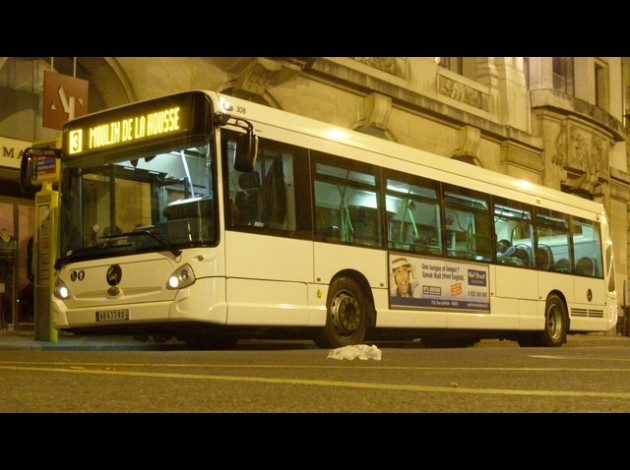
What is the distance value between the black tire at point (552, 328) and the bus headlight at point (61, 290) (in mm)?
8396

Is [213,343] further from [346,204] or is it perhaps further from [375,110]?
[375,110]

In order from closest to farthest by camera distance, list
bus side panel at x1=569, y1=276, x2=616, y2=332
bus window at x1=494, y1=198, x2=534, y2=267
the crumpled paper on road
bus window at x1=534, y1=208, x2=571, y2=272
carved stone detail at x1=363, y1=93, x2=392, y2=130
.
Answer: the crumpled paper on road
bus window at x1=494, y1=198, x2=534, y2=267
bus window at x1=534, y1=208, x2=571, y2=272
bus side panel at x1=569, y1=276, x2=616, y2=332
carved stone detail at x1=363, y1=93, x2=392, y2=130

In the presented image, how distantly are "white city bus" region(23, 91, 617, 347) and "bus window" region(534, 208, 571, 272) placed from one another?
268 cm

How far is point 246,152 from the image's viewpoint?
9094 mm

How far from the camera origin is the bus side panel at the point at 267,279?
9.24 metres

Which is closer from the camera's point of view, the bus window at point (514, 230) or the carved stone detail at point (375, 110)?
the bus window at point (514, 230)

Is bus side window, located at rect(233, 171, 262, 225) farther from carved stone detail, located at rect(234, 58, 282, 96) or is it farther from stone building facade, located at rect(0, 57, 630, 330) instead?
carved stone detail, located at rect(234, 58, 282, 96)

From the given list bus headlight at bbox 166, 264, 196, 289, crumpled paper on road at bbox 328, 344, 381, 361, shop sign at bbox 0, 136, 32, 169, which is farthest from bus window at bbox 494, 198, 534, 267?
shop sign at bbox 0, 136, 32, 169

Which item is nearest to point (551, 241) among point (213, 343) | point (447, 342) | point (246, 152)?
point (447, 342)

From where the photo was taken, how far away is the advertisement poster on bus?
11.6 meters

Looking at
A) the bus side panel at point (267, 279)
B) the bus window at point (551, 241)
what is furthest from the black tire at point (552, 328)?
the bus side panel at point (267, 279)

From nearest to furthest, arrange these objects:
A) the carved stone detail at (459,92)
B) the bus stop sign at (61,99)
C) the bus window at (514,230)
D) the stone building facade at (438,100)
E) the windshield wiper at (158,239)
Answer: the windshield wiper at (158,239) → the bus window at (514,230) → the bus stop sign at (61,99) → the stone building facade at (438,100) → the carved stone detail at (459,92)

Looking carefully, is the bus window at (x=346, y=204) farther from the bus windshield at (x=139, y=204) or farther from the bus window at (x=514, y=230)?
the bus window at (x=514, y=230)
